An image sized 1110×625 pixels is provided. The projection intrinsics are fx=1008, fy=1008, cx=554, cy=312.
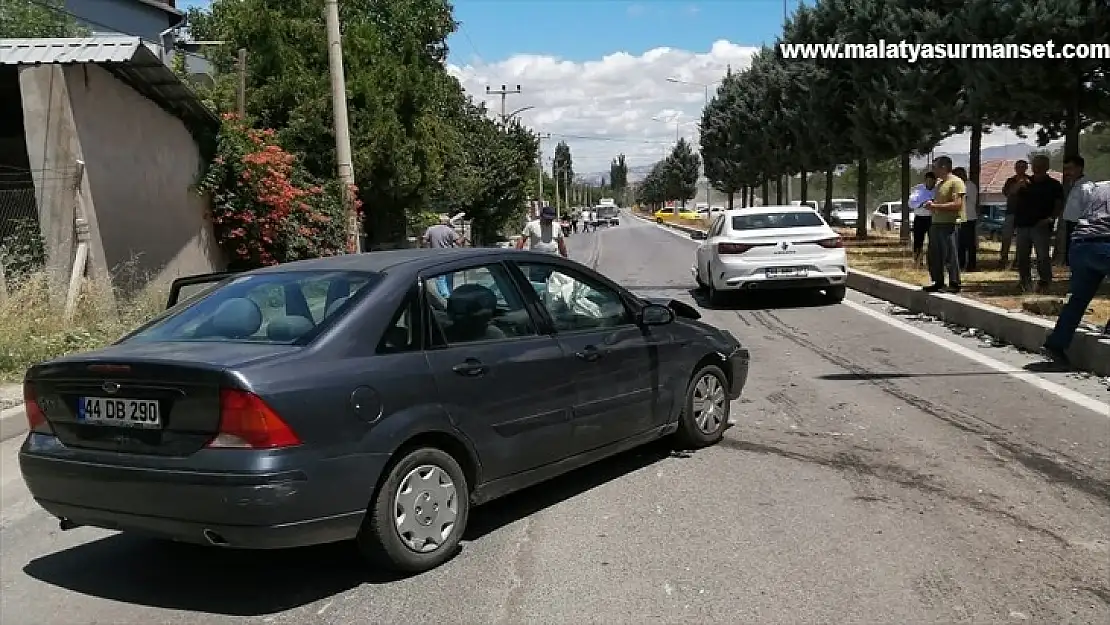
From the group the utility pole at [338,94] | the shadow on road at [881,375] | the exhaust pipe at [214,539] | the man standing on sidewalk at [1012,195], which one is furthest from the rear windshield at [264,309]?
the utility pole at [338,94]

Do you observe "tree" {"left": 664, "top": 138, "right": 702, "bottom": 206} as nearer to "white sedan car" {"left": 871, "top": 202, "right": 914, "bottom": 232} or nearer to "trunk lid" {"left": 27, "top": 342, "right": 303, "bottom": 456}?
"white sedan car" {"left": 871, "top": 202, "right": 914, "bottom": 232}

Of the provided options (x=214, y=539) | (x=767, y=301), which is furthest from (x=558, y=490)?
(x=767, y=301)

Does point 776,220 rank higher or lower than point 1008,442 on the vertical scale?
higher

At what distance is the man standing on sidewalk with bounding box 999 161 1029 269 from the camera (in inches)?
548

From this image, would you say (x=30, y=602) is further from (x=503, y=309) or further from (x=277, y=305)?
(x=503, y=309)

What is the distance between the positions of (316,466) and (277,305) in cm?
104

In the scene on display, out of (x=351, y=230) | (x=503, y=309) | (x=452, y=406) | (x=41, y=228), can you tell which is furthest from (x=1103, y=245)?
(x=351, y=230)

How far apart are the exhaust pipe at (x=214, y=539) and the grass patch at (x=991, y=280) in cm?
906

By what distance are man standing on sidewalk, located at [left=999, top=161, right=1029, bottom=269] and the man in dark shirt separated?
6.6 inches

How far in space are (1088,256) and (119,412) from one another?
7943mm

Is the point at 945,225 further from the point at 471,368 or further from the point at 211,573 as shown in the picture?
the point at 211,573

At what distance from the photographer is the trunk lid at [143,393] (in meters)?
4.15

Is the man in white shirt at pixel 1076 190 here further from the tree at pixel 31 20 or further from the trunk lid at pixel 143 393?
the tree at pixel 31 20

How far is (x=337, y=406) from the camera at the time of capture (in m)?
4.24
